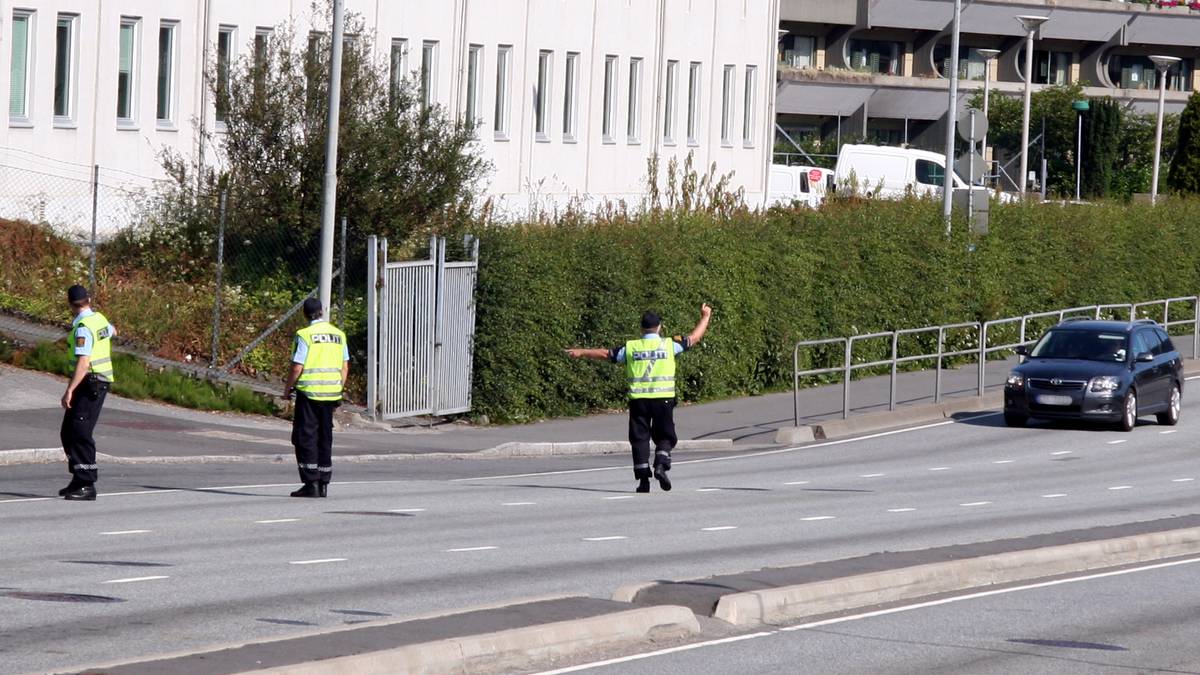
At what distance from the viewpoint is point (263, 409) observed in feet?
81.7

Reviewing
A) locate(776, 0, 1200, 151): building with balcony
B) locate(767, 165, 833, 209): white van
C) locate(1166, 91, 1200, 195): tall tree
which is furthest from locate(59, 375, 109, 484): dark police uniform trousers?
locate(776, 0, 1200, 151): building with balcony

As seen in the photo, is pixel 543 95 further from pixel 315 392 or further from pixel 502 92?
pixel 315 392

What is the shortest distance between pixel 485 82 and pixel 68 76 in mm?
13448

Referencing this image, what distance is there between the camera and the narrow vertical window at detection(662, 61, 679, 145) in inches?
2045

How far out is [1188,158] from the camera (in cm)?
6069

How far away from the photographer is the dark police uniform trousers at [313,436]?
1700 cm

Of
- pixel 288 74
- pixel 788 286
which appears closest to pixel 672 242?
pixel 788 286

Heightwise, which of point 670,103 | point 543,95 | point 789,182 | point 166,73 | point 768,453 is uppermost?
point 670,103

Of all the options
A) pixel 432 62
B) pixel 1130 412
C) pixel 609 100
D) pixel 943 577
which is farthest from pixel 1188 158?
pixel 943 577

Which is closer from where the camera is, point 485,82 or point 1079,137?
point 485,82

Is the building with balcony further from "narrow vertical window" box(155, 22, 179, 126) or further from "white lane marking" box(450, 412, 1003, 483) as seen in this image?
"white lane marking" box(450, 412, 1003, 483)

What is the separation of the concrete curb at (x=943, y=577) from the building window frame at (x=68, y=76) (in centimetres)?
2311

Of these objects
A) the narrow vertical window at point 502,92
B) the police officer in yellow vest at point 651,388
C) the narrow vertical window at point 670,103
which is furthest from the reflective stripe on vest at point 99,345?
the narrow vertical window at point 670,103

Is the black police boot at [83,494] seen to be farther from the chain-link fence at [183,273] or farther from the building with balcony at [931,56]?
the building with balcony at [931,56]
